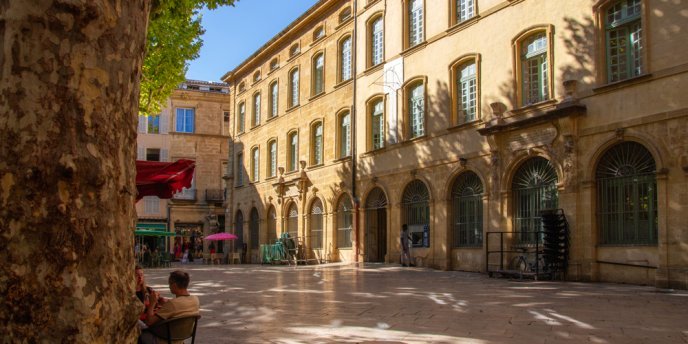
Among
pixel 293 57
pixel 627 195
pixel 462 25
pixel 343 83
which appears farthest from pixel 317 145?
pixel 627 195

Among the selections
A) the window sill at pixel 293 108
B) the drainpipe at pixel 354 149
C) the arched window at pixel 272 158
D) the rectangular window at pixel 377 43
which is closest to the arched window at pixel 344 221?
the drainpipe at pixel 354 149

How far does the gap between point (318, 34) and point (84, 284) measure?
95.7 ft

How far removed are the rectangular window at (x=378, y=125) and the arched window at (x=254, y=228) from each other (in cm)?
1214

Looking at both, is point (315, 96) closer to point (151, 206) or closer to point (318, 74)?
point (318, 74)

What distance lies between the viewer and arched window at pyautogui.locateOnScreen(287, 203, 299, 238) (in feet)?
106

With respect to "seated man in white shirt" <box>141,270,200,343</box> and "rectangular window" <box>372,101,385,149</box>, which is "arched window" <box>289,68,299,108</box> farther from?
"seated man in white shirt" <box>141,270,200,343</box>

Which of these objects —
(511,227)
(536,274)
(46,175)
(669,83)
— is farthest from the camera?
(511,227)

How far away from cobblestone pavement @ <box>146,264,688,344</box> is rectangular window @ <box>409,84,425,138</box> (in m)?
8.05

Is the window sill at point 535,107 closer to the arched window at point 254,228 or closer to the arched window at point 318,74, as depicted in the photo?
the arched window at point 318,74

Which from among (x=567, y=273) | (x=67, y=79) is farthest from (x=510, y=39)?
(x=67, y=79)

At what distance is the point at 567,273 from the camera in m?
16.9

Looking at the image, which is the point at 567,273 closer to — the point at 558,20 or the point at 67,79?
the point at 558,20

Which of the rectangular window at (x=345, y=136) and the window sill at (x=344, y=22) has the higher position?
the window sill at (x=344, y=22)

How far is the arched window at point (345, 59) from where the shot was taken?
2839 centimetres
